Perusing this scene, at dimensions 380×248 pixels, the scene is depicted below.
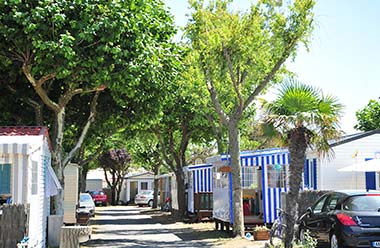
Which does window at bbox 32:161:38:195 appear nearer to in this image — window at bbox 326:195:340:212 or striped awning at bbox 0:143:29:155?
striped awning at bbox 0:143:29:155

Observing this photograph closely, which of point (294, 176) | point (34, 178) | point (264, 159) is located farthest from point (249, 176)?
point (34, 178)

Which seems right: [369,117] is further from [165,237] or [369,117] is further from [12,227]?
[12,227]

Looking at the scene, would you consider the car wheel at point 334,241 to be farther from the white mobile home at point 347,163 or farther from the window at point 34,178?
the white mobile home at point 347,163

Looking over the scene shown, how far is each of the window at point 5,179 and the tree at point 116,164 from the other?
40325 mm

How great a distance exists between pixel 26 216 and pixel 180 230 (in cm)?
1241

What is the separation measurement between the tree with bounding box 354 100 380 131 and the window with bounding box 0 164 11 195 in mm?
36825

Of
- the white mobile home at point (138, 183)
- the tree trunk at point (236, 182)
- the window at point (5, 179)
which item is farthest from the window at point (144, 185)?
the window at point (5, 179)

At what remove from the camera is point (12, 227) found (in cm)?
→ 1096

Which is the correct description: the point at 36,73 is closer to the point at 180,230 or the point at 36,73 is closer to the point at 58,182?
the point at 58,182

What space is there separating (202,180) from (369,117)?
25.2m

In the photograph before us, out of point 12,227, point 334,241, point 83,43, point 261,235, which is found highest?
point 83,43

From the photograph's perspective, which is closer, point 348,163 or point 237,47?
point 237,47

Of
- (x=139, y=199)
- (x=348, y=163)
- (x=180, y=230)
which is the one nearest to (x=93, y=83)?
(x=180, y=230)

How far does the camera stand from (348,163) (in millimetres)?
23047
